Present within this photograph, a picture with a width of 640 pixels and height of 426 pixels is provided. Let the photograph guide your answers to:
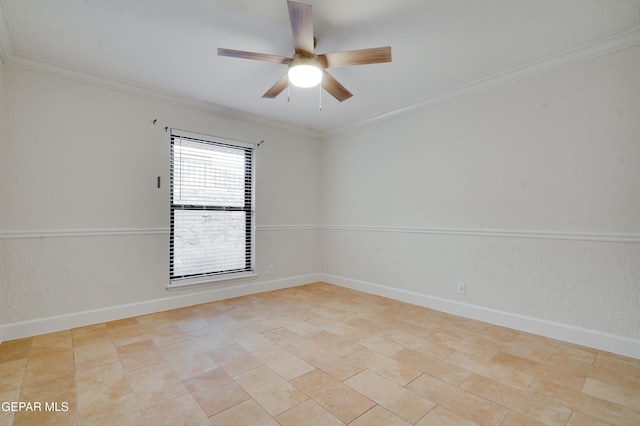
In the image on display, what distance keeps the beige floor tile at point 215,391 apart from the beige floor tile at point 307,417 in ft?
1.01

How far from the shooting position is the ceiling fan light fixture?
2205 millimetres

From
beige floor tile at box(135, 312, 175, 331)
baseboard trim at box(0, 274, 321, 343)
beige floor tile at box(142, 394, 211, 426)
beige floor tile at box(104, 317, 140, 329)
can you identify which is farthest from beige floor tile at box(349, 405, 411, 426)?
baseboard trim at box(0, 274, 321, 343)

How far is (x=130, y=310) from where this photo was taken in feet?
10.5

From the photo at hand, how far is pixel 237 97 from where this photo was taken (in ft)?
11.6

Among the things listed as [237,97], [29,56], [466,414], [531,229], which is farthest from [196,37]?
[531,229]

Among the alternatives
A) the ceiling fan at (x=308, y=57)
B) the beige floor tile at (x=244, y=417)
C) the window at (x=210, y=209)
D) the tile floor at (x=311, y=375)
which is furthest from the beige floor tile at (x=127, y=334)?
the ceiling fan at (x=308, y=57)

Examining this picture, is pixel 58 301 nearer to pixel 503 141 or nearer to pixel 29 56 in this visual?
pixel 29 56

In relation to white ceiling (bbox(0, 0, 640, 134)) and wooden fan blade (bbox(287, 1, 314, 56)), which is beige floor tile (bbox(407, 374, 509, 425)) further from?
white ceiling (bbox(0, 0, 640, 134))

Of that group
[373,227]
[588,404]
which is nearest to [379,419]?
[588,404]

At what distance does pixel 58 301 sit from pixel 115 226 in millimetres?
841

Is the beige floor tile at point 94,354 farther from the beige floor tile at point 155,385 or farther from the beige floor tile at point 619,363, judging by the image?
the beige floor tile at point 619,363

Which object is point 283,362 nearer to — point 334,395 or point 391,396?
point 334,395

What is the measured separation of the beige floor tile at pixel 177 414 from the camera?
1573 millimetres

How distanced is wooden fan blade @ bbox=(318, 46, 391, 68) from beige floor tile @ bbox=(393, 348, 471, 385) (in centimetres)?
226
